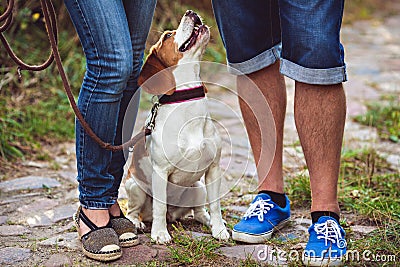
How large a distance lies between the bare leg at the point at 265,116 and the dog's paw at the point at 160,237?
0.48 metres

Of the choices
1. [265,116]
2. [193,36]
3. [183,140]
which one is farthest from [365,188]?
[193,36]

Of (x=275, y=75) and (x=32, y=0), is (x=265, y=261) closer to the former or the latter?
(x=275, y=75)

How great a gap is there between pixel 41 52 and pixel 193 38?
→ 3024 mm

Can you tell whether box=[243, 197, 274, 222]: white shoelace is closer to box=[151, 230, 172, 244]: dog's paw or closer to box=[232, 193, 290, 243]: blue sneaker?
box=[232, 193, 290, 243]: blue sneaker

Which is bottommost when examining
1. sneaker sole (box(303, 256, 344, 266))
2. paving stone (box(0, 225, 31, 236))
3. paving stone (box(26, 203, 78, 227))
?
paving stone (box(0, 225, 31, 236))

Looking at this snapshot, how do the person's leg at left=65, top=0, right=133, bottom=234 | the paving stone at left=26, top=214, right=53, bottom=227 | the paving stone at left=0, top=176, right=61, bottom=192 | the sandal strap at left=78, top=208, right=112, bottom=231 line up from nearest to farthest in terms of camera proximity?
1. the person's leg at left=65, top=0, right=133, bottom=234
2. the sandal strap at left=78, top=208, right=112, bottom=231
3. the paving stone at left=26, top=214, right=53, bottom=227
4. the paving stone at left=0, top=176, right=61, bottom=192

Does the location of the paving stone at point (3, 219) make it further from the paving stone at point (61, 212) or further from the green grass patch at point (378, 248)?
the green grass patch at point (378, 248)

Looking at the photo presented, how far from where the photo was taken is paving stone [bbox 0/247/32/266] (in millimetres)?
2371

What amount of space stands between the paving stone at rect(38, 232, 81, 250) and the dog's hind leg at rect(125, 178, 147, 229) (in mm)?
254

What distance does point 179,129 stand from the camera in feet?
8.06

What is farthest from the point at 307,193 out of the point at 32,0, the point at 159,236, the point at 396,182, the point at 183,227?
the point at 32,0

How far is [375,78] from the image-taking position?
5.83 m

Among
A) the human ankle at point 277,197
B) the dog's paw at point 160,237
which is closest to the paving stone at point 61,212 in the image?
the dog's paw at point 160,237

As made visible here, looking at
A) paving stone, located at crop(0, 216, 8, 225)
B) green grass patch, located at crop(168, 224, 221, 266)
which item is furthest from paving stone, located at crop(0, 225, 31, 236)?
green grass patch, located at crop(168, 224, 221, 266)
